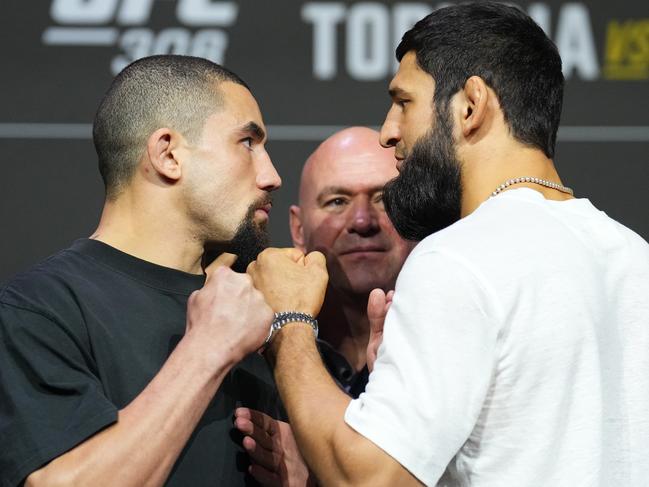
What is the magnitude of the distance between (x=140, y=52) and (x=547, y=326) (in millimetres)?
1825

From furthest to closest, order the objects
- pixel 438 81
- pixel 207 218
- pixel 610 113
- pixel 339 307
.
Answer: pixel 610 113
pixel 339 307
pixel 207 218
pixel 438 81

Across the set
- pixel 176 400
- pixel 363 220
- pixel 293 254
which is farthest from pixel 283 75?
pixel 176 400

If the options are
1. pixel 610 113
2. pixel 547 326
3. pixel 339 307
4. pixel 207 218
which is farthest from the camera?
pixel 610 113

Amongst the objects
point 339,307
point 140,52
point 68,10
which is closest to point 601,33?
point 339,307

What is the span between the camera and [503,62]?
1568 mm

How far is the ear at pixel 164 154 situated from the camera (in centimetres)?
173

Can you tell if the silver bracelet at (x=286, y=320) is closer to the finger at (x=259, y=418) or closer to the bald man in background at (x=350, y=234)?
the finger at (x=259, y=418)

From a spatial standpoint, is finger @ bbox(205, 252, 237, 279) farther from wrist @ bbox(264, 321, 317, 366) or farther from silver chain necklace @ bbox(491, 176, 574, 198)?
silver chain necklace @ bbox(491, 176, 574, 198)

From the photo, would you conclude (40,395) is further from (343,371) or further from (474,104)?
(343,371)

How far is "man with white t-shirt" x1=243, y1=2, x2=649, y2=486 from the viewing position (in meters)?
1.26

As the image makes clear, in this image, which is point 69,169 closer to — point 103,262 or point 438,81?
point 103,262

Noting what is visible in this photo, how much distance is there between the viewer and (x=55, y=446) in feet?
4.47

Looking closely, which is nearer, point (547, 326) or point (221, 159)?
point (547, 326)

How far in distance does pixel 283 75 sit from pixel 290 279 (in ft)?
4.45
